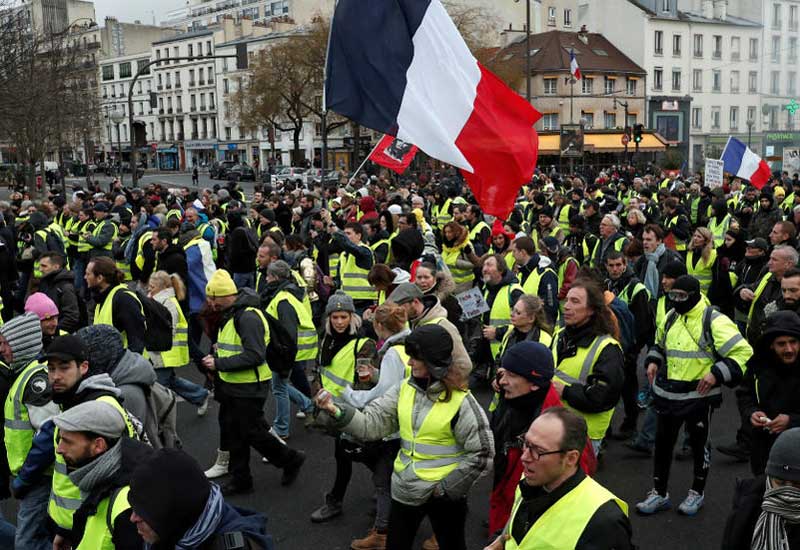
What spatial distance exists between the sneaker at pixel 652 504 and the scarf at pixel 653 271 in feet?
10.1

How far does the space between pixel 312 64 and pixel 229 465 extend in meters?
38.9

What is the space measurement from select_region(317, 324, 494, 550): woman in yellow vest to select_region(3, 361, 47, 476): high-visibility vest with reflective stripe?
1.86m

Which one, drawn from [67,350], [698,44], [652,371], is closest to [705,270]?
[652,371]

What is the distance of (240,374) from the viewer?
6.14 m

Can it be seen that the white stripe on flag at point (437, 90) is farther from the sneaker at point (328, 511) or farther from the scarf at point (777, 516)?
the scarf at point (777, 516)

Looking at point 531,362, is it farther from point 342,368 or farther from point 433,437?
point 342,368

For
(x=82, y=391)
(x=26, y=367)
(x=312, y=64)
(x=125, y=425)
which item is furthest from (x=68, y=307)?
(x=312, y=64)

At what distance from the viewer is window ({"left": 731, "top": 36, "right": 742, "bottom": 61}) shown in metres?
62.8

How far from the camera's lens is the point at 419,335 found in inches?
161

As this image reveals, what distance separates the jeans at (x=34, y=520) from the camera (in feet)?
14.9

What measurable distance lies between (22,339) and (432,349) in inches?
99.0

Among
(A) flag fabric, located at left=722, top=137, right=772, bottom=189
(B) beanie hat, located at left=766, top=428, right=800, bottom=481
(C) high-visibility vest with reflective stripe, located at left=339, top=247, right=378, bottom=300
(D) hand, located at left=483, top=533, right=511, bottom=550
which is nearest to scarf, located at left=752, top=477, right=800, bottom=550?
(B) beanie hat, located at left=766, top=428, right=800, bottom=481

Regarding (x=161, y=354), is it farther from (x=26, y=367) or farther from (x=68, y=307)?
(x=26, y=367)

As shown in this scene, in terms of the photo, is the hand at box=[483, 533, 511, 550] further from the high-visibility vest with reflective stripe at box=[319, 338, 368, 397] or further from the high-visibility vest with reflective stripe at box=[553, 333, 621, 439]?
the high-visibility vest with reflective stripe at box=[319, 338, 368, 397]
